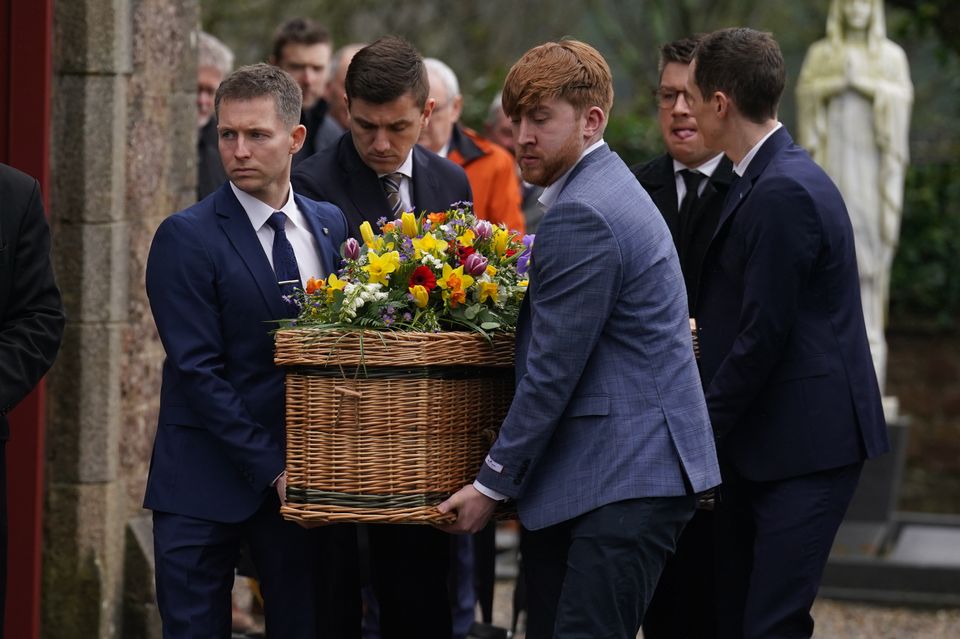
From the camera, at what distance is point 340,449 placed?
4.39 metres

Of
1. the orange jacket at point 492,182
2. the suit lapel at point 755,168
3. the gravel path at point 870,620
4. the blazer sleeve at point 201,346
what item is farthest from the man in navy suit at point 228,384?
the gravel path at point 870,620

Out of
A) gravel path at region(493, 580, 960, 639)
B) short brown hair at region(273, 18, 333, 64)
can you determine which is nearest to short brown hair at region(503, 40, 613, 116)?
short brown hair at region(273, 18, 333, 64)

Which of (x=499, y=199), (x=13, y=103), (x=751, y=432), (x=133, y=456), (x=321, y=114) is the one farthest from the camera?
(x=321, y=114)

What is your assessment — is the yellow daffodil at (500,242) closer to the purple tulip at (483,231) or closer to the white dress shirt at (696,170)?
the purple tulip at (483,231)

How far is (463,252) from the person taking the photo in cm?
459

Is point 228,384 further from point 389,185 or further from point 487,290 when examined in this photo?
point 389,185

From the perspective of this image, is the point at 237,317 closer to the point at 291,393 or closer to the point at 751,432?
the point at 291,393

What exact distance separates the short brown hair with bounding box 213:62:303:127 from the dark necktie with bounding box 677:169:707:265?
1.70 meters

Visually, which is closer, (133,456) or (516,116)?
(516,116)

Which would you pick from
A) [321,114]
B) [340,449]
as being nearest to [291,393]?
[340,449]

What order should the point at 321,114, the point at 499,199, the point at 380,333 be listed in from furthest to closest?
1. the point at 321,114
2. the point at 499,199
3. the point at 380,333

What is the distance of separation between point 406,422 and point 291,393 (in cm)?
35

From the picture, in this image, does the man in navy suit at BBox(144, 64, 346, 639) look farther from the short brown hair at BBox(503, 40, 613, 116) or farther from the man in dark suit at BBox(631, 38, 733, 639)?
the man in dark suit at BBox(631, 38, 733, 639)

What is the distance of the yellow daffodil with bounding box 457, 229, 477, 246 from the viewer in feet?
15.2
